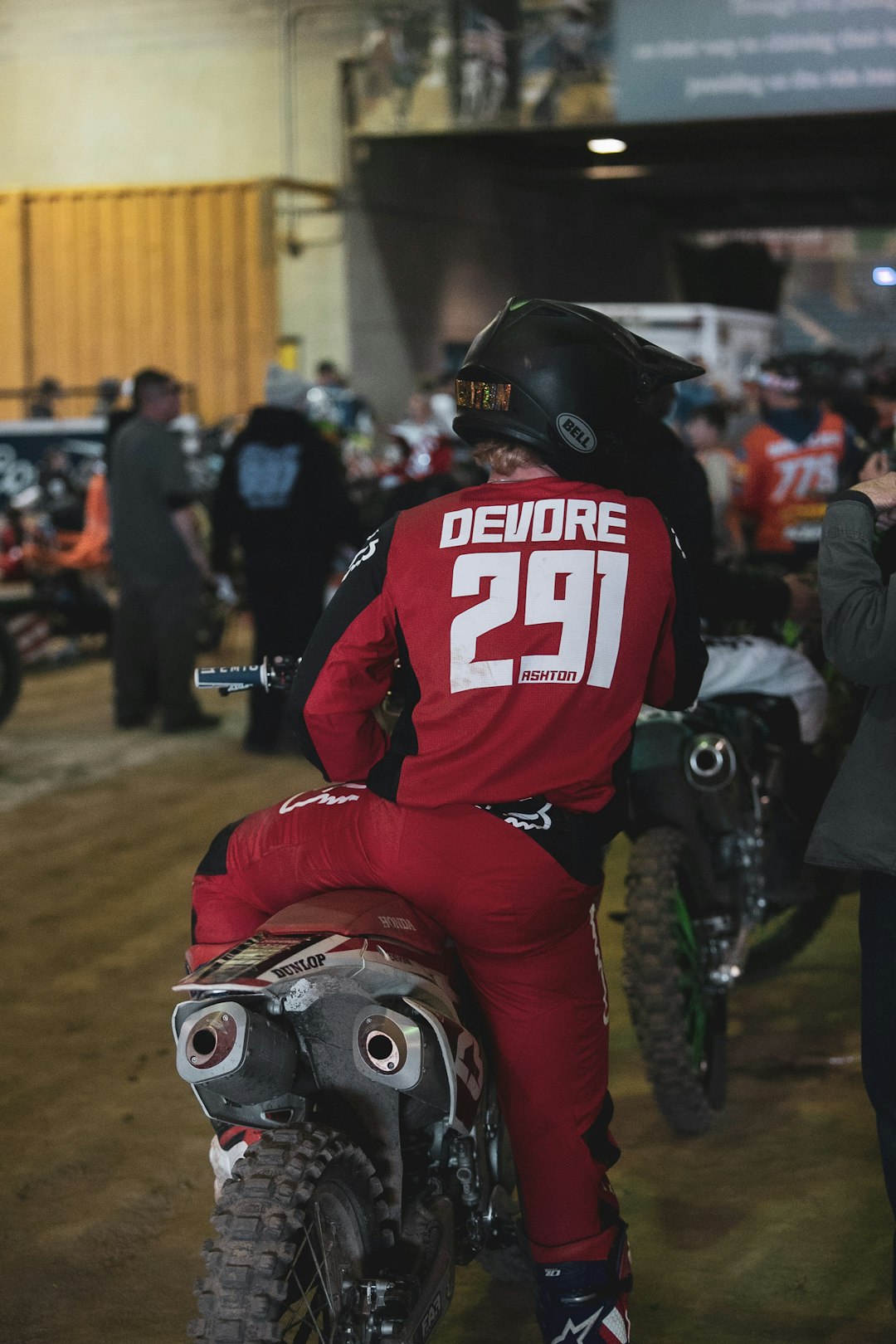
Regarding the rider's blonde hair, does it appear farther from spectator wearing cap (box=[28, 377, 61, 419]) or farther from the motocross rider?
spectator wearing cap (box=[28, 377, 61, 419])

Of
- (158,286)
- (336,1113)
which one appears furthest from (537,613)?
(158,286)

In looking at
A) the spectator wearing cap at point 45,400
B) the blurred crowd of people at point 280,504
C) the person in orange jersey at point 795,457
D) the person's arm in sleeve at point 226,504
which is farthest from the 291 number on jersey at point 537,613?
the spectator wearing cap at point 45,400

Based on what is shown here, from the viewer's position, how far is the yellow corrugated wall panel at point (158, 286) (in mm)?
19547

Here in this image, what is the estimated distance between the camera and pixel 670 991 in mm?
3660

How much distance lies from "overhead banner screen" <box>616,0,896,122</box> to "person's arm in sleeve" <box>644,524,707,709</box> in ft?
47.5

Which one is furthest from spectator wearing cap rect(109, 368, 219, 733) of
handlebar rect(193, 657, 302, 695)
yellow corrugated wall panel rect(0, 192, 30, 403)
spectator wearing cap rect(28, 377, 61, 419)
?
yellow corrugated wall panel rect(0, 192, 30, 403)

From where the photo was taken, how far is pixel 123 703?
9312 mm

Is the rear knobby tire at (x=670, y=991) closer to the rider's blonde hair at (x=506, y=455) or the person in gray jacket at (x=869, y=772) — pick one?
the person in gray jacket at (x=869, y=772)

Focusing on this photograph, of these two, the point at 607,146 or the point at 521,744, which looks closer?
the point at 521,744

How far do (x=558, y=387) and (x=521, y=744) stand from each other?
1.89ft

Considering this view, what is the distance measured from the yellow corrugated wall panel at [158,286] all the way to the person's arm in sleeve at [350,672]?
1745 cm

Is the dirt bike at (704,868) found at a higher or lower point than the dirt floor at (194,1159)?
higher

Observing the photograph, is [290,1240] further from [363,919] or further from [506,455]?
[506,455]

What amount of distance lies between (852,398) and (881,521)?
722 cm
